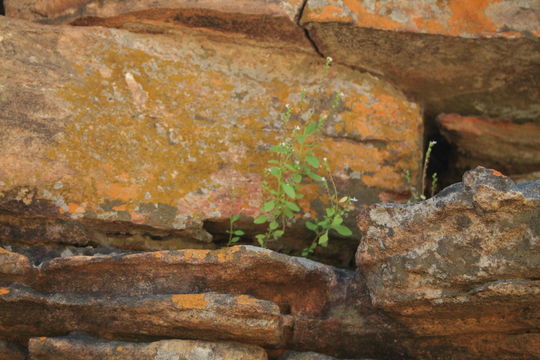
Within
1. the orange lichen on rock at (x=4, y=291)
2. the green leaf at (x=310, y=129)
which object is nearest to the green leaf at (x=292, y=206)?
the green leaf at (x=310, y=129)

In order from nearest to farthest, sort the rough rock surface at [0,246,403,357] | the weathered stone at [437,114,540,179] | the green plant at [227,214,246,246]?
the rough rock surface at [0,246,403,357], the green plant at [227,214,246,246], the weathered stone at [437,114,540,179]

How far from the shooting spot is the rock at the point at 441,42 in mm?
3584

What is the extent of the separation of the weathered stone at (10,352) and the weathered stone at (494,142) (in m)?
3.06

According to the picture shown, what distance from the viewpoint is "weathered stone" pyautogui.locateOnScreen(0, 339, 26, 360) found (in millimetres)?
2729

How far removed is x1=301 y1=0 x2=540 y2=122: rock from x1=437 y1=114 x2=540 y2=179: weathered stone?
180 millimetres

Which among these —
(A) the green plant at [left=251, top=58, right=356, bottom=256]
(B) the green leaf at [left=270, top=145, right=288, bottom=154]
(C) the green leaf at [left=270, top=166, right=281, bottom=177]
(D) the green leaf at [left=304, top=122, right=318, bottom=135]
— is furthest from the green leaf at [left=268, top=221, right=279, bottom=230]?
(D) the green leaf at [left=304, top=122, right=318, bottom=135]

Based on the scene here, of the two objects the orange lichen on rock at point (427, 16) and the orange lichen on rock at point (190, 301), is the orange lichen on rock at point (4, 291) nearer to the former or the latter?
the orange lichen on rock at point (190, 301)

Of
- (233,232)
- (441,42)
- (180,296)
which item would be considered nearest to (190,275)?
(180,296)

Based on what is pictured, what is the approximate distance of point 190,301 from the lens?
8.45 ft

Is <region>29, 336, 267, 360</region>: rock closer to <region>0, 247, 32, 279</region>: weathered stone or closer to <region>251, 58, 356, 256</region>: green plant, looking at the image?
<region>0, 247, 32, 279</region>: weathered stone

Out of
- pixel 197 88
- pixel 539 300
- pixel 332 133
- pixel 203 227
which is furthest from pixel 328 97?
pixel 539 300

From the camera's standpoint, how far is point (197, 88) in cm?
361

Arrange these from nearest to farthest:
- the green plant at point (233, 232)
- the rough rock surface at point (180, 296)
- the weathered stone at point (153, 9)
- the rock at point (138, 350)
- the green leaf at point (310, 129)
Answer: the rock at point (138, 350) < the rough rock surface at point (180, 296) < the green plant at point (233, 232) < the green leaf at point (310, 129) < the weathered stone at point (153, 9)

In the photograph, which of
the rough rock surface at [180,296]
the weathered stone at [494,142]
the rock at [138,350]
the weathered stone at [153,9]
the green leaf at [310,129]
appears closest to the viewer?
the rock at [138,350]
